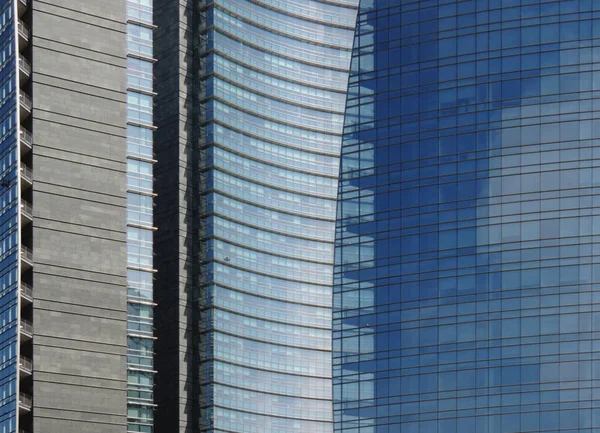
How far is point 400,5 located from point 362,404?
40.2 metres

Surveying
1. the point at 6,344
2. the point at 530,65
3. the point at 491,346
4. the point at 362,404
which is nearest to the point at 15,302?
the point at 6,344

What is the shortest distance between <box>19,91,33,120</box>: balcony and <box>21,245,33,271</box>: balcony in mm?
12898

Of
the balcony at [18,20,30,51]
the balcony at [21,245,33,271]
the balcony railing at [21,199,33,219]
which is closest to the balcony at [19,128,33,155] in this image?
the balcony railing at [21,199,33,219]

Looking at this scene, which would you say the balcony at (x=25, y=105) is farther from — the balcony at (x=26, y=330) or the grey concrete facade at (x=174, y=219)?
the grey concrete facade at (x=174, y=219)

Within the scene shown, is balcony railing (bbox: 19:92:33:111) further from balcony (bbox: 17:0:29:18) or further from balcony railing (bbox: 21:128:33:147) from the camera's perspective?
balcony (bbox: 17:0:29:18)

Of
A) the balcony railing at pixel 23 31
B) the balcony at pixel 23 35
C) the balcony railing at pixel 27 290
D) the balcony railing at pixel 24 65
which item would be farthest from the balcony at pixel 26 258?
the balcony railing at pixel 23 31

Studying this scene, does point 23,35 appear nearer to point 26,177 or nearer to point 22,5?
point 22,5

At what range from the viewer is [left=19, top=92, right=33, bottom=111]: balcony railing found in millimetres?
145625

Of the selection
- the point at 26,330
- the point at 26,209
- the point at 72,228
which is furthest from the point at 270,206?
the point at 26,330

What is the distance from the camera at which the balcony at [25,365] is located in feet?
459

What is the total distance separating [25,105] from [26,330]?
2195 centimetres

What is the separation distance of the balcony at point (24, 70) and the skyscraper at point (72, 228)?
0.14 meters

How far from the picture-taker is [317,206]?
187 m

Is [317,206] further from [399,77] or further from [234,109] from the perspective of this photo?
[399,77]
